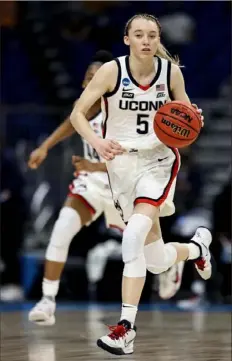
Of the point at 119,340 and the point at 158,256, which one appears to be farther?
the point at 158,256

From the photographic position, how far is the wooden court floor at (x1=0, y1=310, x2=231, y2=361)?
19.8 ft

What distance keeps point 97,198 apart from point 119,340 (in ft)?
7.27

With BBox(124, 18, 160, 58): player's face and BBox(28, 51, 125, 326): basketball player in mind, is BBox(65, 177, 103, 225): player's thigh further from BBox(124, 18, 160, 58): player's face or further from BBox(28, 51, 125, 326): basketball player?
BBox(124, 18, 160, 58): player's face

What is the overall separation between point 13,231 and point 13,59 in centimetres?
358

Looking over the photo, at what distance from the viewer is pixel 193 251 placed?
22.4 feet

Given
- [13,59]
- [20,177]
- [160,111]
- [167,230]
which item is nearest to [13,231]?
[20,177]

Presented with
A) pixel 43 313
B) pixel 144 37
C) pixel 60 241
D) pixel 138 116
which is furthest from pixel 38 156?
pixel 144 37

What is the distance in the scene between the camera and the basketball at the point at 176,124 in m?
5.62

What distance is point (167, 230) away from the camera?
10.4m

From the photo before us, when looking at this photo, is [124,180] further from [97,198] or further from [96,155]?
[96,155]

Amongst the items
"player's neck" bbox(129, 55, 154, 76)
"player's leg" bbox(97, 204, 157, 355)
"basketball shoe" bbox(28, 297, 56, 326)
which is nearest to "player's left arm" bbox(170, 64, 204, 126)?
"player's neck" bbox(129, 55, 154, 76)

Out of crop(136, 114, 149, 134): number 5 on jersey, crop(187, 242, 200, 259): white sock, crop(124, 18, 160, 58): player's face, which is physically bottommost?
crop(187, 242, 200, 259): white sock

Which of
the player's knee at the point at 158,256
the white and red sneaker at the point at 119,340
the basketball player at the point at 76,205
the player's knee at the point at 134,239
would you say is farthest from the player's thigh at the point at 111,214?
the white and red sneaker at the point at 119,340

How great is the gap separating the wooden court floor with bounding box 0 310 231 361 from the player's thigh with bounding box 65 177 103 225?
90 cm
